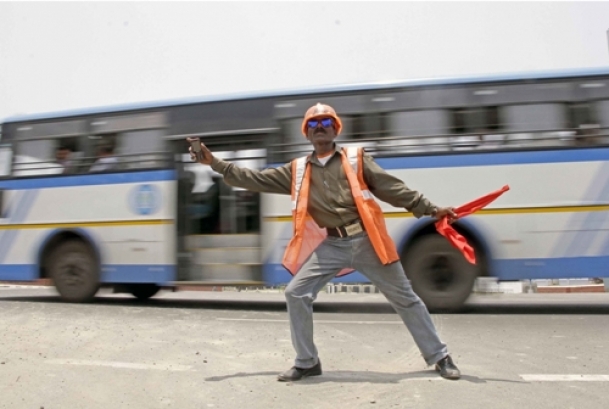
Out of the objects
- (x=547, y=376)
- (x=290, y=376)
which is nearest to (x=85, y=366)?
(x=290, y=376)

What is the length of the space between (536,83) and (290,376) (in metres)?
6.38

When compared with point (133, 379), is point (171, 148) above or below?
above

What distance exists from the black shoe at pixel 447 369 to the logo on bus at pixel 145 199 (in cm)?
667

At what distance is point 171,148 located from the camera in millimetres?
10578

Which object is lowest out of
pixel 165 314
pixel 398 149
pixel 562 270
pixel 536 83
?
pixel 165 314

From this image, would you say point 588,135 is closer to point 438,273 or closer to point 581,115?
point 581,115

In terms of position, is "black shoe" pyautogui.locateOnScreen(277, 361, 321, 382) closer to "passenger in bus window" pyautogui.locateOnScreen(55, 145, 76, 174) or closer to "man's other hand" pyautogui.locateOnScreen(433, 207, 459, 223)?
"man's other hand" pyautogui.locateOnScreen(433, 207, 459, 223)

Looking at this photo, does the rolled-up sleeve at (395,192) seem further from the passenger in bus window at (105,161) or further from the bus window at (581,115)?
the passenger in bus window at (105,161)

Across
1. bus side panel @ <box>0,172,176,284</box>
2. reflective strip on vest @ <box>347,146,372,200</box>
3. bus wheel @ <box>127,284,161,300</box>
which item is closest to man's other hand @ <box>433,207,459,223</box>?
reflective strip on vest @ <box>347,146,372,200</box>

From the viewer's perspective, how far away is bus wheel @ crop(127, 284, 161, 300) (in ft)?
38.8

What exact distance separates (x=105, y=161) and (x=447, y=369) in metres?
7.76

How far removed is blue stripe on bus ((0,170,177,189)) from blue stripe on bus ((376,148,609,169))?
348 centimetres

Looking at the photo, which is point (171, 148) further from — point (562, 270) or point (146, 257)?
point (562, 270)

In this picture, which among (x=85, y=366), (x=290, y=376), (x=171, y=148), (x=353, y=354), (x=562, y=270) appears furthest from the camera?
(x=171, y=148)
